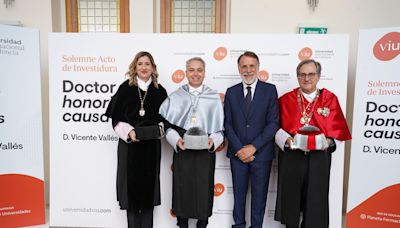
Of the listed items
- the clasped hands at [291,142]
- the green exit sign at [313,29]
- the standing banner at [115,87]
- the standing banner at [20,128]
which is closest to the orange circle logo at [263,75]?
the standing banner at [115,87]

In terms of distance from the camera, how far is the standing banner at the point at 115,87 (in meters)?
2.61

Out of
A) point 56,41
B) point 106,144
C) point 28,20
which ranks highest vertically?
point 28,20

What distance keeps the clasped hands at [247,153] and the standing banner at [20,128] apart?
2100 millimetres

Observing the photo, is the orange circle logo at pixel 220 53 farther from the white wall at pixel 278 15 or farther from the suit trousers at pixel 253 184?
the suit trousers at pixel 253 184

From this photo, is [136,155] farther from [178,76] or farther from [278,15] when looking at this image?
[278,15]

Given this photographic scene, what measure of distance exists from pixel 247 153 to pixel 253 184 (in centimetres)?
34

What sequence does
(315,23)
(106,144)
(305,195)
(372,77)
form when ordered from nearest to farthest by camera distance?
(305,195) → (372,77) → (106,144) → (315,23)

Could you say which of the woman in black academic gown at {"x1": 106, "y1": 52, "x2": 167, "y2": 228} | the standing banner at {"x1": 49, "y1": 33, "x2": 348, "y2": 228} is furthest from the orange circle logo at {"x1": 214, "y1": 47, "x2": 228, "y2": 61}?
the woman in black academic gown at {"x1": 106, "y1": 52, "x2": 167, "y2": 228}

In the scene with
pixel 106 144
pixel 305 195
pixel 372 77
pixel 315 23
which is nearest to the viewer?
pixel 305 195

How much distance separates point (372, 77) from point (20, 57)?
11.6 feet

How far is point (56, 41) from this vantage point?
2.71 meters

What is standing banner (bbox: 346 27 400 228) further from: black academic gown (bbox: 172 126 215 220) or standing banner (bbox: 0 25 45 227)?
standing banner (bbox: 0 25 45 227)

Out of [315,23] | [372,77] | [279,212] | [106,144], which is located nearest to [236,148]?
[279,212]

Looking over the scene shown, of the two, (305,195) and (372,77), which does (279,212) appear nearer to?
(305,195)
